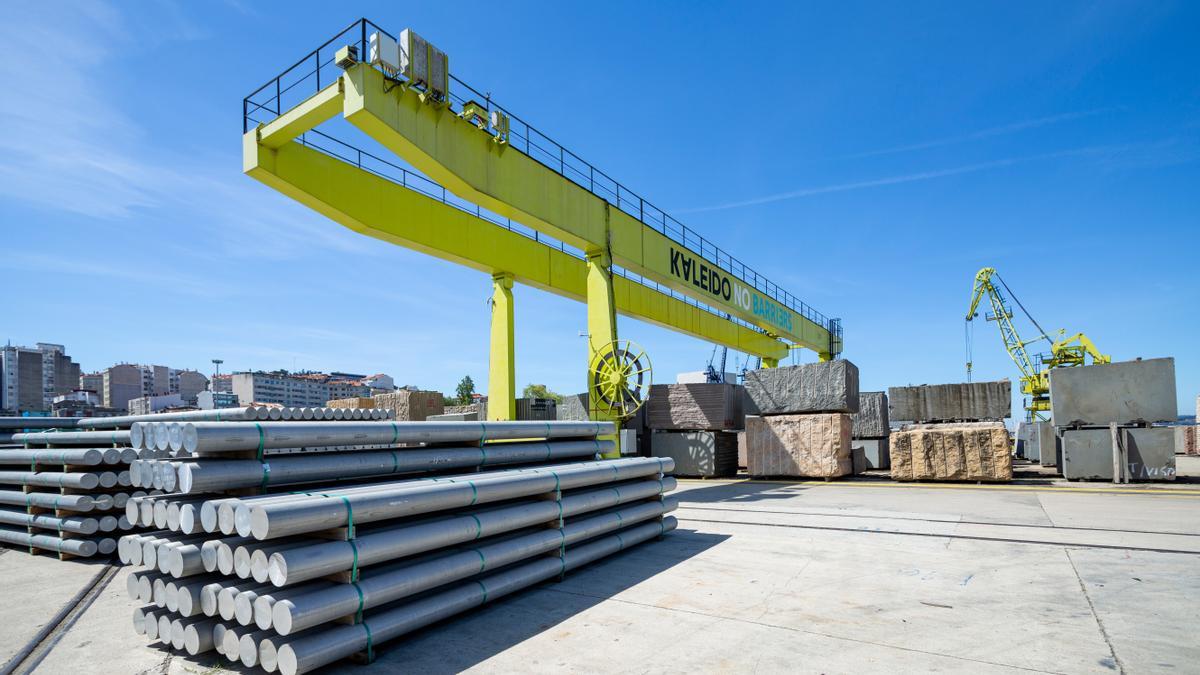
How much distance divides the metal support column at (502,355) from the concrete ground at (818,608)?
663cm

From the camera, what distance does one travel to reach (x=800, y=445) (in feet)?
49.7

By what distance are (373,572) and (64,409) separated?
3157 inches

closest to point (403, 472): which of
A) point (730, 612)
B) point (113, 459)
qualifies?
point (730, 612)

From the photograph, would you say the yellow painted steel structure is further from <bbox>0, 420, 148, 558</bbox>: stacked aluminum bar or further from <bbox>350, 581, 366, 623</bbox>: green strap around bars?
<bbox>350, 581, 366, 623</bbox>: green strap around bars

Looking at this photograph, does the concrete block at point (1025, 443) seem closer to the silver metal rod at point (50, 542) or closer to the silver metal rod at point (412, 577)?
the silver metal rod at point (412, 577)

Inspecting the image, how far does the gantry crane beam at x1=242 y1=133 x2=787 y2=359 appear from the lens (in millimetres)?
9367

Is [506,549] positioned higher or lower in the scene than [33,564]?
higher

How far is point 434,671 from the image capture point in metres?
3.77

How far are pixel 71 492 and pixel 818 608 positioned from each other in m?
8.45

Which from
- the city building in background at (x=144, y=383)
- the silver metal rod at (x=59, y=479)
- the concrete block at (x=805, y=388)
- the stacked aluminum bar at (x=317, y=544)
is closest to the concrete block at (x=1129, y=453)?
the concrete block at (x=805, y=388)

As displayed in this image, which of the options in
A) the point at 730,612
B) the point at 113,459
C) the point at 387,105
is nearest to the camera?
the point at 730,612

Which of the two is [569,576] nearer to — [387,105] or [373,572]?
[373,572]

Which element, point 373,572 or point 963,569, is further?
point 963,569

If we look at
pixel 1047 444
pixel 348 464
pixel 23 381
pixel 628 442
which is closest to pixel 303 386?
pixel 23 381
